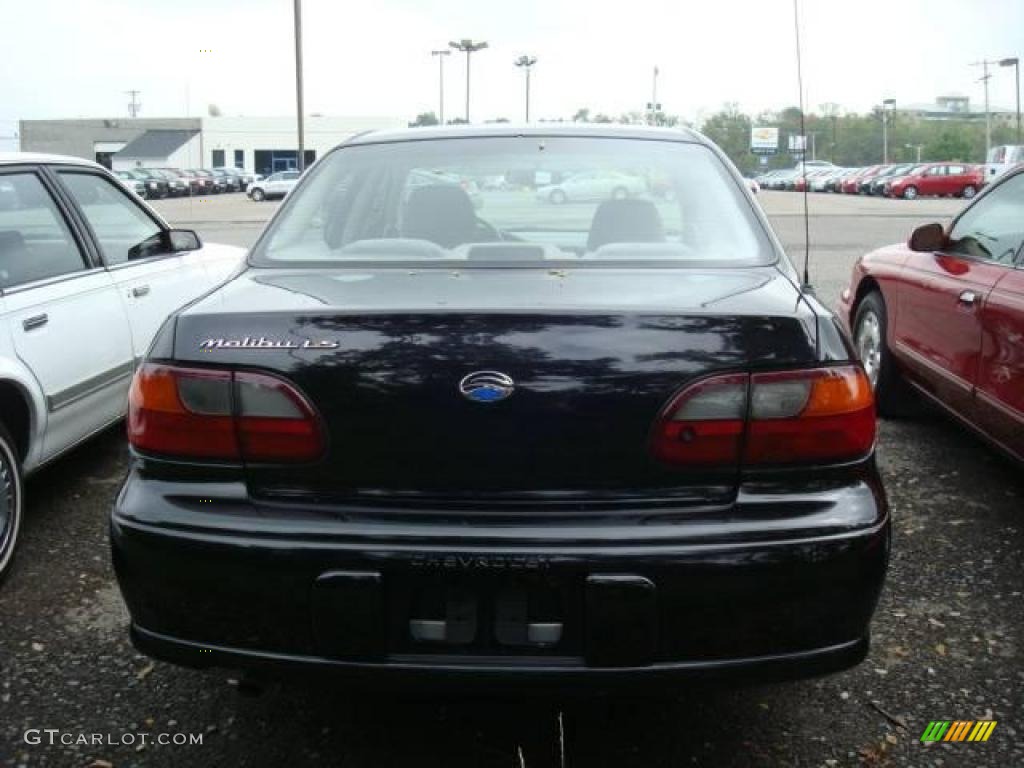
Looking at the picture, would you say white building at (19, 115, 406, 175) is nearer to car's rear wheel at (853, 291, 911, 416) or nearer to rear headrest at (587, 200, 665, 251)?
car's rear wheel at (853, 291, 911, 416)

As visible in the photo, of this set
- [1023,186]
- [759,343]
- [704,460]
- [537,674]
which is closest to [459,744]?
[537,674]

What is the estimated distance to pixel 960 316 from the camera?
4191 millimetres

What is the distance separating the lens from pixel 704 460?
210cm

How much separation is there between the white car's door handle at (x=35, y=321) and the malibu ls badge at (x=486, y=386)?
2362mm

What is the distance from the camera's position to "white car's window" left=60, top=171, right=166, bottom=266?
15.2ft

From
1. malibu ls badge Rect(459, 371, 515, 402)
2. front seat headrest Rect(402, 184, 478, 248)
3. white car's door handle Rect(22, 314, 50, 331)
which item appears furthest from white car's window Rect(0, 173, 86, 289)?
malibu ls badge Rect(459, 371, 515, 402)

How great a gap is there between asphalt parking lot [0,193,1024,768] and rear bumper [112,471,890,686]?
12cm

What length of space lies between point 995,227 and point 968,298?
20.4 inches

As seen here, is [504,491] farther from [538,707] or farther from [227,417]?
[538,707]

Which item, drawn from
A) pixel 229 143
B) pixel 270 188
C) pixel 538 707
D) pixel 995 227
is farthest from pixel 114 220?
pixel 229 143

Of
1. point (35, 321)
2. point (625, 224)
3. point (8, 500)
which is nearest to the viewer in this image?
point (625, 224)

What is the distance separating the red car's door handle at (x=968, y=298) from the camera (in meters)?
4.04

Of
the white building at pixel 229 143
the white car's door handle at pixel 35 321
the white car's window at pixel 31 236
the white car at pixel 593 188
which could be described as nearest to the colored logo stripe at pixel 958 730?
the white car at pixel 593 188

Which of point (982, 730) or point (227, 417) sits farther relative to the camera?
point (982, 730)
